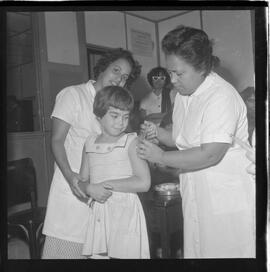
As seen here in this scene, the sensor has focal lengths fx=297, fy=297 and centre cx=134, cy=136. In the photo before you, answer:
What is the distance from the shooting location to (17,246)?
36.9 inches

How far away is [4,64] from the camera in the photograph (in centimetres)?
95

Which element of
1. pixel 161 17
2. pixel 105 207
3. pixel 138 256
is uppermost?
pixel 161 17

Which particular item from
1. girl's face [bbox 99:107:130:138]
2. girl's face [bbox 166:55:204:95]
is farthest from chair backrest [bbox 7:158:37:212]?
girl's face [bbox 166:55:204:95]

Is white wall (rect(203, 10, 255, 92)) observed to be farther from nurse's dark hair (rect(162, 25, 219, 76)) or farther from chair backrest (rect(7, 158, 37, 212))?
chair backrest (rect(7, 158, 37, 212))

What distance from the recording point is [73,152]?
92 centimetres

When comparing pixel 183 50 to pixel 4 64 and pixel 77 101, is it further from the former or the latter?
pixel 4 64

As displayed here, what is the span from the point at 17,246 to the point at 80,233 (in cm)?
20

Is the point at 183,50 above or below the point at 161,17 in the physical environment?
below

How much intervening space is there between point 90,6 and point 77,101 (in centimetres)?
30

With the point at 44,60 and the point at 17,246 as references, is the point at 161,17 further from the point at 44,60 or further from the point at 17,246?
the point at 17,246

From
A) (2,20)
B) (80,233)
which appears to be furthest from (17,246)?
(2,20)

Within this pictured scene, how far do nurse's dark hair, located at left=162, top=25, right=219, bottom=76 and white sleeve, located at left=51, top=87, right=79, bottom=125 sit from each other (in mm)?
315

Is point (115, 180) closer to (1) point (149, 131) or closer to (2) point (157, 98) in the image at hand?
(1) point (149, 131)

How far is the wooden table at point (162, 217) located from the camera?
91cm
